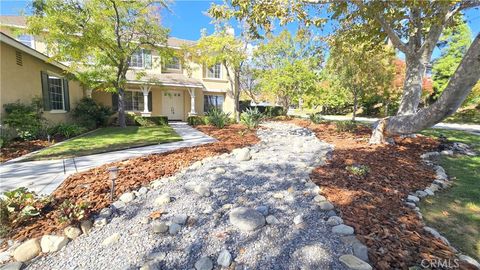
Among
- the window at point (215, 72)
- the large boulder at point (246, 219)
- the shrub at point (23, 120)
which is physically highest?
the window at point (215, 72)

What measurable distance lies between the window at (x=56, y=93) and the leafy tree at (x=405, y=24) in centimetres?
846

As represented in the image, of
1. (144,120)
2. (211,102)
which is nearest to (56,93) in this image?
(144,120)

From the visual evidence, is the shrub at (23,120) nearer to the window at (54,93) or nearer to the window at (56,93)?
the window at (54,93)

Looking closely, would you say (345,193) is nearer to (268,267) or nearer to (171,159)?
(268,267)

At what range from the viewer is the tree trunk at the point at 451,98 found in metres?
3.59

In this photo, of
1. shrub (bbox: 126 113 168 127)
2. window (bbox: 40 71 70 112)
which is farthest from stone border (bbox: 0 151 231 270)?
shrub (bbox: 126 113 168 127)

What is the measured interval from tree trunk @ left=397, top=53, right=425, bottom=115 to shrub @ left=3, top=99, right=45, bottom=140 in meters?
11.7

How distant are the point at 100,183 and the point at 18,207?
0.99 metres

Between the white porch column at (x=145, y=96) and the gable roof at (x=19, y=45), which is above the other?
the gable roof at (x=19, y=45)

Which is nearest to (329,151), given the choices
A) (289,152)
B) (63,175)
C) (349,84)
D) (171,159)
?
(289,152)

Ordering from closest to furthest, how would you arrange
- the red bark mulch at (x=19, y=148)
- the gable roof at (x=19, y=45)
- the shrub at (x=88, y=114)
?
the red bark mulch at (x=19, y=148)
the gable roof at (x=19, y=45)
the shrub at (x=88, y=114)

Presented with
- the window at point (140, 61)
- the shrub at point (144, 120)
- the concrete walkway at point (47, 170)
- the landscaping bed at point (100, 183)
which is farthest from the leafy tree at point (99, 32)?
the landscaping bed at point (100, 183)

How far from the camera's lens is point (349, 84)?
13.5m

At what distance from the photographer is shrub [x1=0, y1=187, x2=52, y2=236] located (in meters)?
2.48
